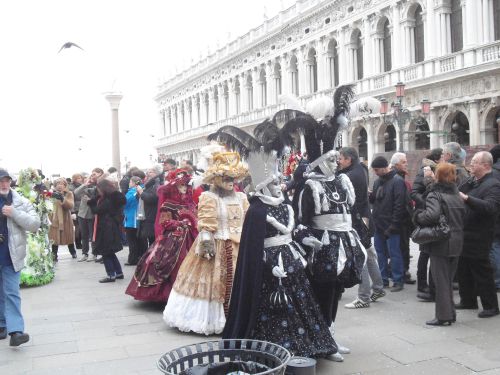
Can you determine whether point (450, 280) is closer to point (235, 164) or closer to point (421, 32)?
point (235, 164)

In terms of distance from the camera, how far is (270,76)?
121 feet

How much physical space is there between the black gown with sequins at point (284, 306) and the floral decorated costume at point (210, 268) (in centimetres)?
107

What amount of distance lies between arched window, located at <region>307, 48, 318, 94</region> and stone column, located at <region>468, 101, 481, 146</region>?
40.9 feet

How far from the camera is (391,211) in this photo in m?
6.93

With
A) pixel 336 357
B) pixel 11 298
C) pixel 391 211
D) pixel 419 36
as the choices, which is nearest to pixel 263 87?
pixel 419 36

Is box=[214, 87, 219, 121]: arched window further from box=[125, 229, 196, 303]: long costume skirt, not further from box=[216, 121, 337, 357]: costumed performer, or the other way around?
box=[216, 121, 337, 357]: costumed performer

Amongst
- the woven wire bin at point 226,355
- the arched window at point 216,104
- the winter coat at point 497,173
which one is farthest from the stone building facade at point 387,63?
the woven wire bin at point 226,355

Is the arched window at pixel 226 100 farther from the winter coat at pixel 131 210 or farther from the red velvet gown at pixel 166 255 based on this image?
the red velvet gown at pixel 166 255

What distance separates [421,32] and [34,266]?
2096 cm

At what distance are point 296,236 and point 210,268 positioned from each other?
1373 mm

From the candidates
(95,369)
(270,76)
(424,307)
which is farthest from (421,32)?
(95,369)

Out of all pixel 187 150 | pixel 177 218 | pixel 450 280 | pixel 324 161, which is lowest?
pixel 450 280

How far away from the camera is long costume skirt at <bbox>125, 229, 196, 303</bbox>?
6.40 meters

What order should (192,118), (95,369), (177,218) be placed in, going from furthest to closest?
1. (192,118)
2. (177,218)
3. (95,369)
